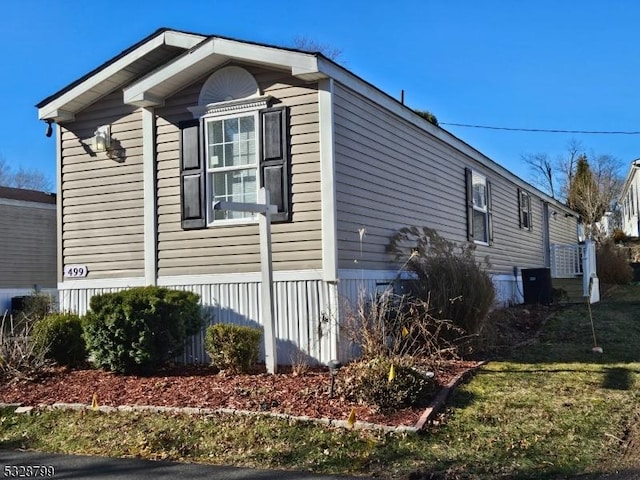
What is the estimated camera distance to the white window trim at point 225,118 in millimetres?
9250

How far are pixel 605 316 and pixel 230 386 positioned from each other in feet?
27.7

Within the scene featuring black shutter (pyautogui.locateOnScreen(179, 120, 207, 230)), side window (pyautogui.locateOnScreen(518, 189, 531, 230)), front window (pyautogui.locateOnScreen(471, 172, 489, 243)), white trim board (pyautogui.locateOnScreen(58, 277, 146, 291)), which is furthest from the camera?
side window (pyautogui.locateOnScreen(518, 189, 531, 230))

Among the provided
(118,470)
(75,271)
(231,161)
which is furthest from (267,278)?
(75,271)

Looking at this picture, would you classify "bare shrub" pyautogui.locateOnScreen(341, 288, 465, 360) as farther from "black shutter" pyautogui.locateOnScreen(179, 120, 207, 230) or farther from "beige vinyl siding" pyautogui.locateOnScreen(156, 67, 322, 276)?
"black shutter" pyautogui.locateOnScreen(179, 120, 207, 230)

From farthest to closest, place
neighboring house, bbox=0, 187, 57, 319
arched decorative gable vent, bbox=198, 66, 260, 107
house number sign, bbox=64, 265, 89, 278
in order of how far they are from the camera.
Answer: neighboring house, bbox=0, 187, 57, 319 < house number sign, bbox=64, 265, 89, 278 < arched decorative gable vent, bbox=198, 66, 260, 107

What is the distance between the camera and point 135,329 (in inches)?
→ 326

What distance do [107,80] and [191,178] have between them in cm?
213

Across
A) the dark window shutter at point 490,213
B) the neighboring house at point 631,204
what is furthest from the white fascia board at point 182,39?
the neighboring house at point 631,204

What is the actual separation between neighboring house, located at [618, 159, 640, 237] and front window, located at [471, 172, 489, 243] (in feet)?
67.0

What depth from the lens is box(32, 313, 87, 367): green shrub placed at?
896 centimetres

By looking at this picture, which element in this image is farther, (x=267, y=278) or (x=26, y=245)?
(x=26, y=245)

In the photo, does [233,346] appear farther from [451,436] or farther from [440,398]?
[451,436]

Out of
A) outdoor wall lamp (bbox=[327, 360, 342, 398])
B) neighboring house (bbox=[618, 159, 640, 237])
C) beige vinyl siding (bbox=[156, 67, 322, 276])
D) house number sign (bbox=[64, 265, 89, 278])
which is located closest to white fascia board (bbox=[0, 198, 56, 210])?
house number sign (bbox=[64, 265, 89, 278])

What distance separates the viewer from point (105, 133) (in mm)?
10484
